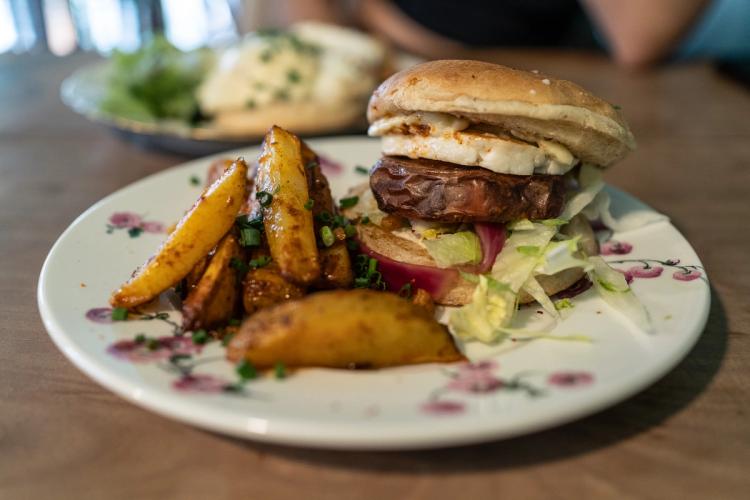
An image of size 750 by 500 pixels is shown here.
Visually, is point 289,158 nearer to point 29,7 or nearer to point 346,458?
point 346,458

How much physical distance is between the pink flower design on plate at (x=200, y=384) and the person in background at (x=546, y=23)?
5706mm

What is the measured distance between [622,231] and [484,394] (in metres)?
1.37

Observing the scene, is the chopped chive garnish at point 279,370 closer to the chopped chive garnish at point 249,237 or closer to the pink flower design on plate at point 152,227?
the chopped chive garnish at point 249,237

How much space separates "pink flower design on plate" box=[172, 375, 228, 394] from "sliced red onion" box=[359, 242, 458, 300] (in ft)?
2.76

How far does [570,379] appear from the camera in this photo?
1.71 meters

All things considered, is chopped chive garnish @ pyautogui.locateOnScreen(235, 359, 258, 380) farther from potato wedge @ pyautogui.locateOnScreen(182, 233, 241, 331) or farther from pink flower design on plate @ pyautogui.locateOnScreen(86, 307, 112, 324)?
pink flower design on plate @ pyautogui.locateOnScreen(86, 307, 112, 324)

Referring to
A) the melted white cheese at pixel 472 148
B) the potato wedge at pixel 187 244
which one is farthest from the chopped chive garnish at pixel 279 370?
the melted white cheese at pixel 472 148

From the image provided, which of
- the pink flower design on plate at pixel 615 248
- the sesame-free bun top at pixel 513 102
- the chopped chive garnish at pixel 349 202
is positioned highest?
the sesame-free bun top at pixel 513 102

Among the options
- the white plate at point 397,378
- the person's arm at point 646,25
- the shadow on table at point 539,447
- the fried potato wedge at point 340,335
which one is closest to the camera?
the white plate at point 397,378

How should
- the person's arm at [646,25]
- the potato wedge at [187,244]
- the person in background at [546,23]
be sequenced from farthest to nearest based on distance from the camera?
the person in background at [546,23] < the person's arm at [646,25] < the potato wedge at [187,244]

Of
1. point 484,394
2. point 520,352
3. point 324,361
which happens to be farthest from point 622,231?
point 324,361

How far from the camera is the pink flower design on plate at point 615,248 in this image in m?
2.59

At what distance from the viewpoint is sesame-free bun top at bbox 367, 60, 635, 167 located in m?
2.17

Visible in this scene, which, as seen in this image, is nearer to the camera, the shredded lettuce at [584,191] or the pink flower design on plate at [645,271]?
the pink flower design on plate at [645,271]
